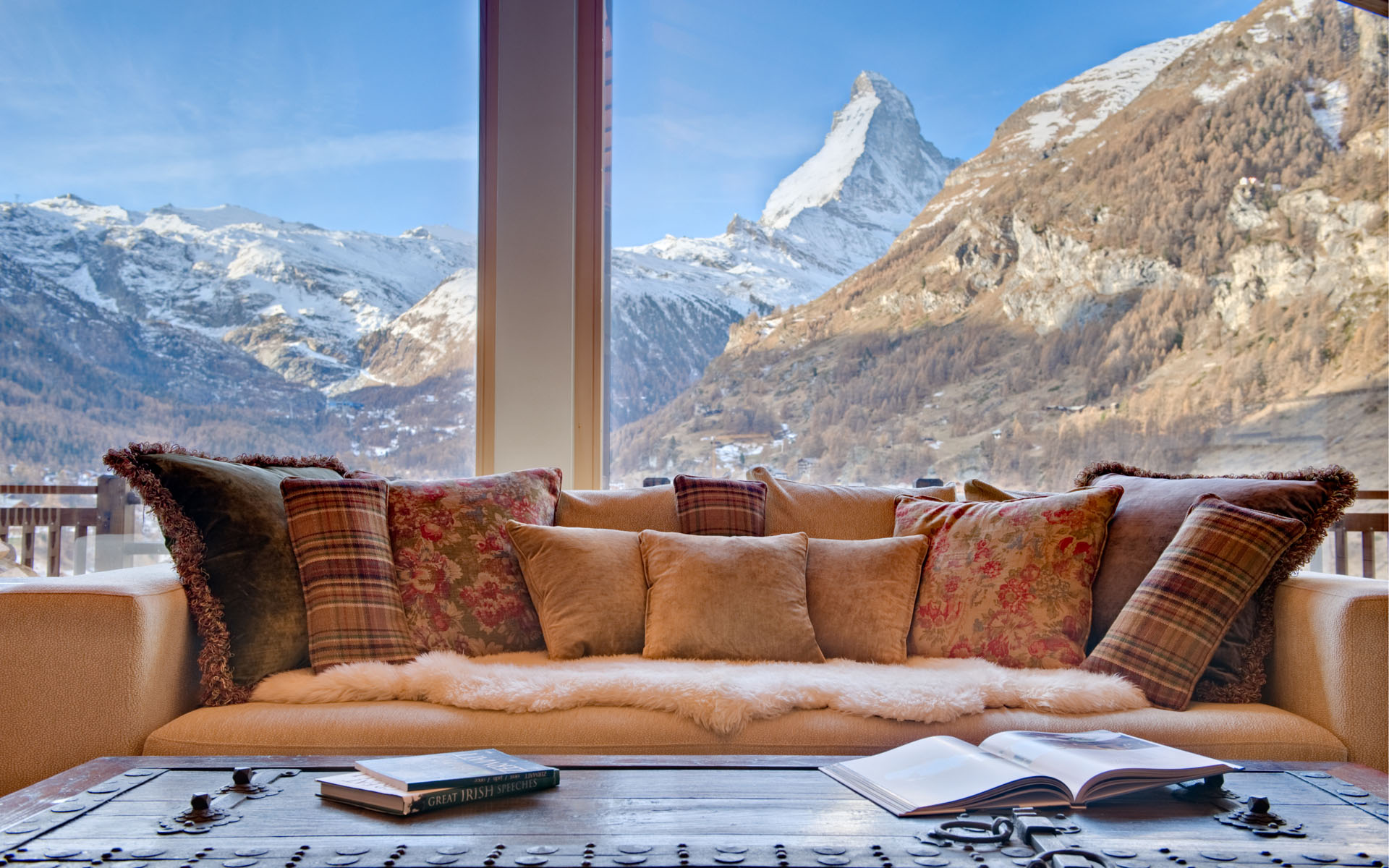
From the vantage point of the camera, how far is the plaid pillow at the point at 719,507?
2.37 metres

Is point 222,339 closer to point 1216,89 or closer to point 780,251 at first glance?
point 780,251

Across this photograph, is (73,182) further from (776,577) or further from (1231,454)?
(1231,454)

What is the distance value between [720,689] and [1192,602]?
961 mm

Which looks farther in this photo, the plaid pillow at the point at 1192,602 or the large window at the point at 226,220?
the large window at the point at 226,220

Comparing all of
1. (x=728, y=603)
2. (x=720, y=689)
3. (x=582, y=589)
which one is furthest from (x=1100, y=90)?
(x=720, y=689)

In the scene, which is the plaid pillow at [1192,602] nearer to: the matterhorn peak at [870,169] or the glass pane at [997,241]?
the glass pane at [997,241]

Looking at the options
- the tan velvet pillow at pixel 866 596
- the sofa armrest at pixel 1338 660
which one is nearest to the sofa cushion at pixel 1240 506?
the sofa armrest at pixel 1338 660

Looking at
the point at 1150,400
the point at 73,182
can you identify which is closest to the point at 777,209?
the point at 1150,400

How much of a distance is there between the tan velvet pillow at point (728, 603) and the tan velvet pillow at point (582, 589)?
47mm

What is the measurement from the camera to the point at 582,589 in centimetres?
212

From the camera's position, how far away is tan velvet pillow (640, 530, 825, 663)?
2.06 metres

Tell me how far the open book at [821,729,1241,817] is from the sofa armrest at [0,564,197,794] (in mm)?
1277

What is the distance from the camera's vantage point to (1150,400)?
3.17 metres

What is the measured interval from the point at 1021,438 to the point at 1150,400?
445 millimetres
